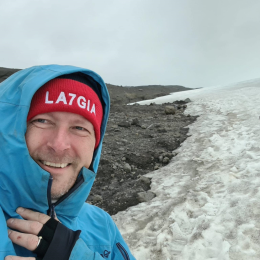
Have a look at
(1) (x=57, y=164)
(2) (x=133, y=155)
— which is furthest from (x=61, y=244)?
(2) (x=133, y=155)

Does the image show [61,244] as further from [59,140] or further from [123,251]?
[123,251]

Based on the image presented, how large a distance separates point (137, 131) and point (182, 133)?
1.58 meters

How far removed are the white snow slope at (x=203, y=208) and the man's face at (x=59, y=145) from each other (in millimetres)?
2103

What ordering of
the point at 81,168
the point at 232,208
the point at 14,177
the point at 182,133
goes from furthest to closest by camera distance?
1. the point at 182,133
2. the point at 232,208
3. the point at 81,168
4. the point at 14,177

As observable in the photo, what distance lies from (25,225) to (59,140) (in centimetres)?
61

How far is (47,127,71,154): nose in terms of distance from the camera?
5.60ft

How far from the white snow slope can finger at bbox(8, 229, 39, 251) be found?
2295 mm

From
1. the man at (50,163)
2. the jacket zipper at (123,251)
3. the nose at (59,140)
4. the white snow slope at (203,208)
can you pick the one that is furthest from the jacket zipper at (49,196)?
the white snow slope at (203,208)

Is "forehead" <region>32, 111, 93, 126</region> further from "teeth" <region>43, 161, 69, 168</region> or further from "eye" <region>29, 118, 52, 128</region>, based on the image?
"teeth" <region>43, 161, 69, 168</region>

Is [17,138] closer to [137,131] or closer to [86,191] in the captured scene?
[86,191]

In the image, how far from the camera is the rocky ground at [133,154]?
4.65 metres

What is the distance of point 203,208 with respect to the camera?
402cm

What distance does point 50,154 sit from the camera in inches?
66.1

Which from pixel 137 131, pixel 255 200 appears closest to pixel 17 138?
pixel 255 200
